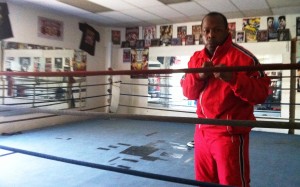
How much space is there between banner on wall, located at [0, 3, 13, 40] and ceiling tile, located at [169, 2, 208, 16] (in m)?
2.87

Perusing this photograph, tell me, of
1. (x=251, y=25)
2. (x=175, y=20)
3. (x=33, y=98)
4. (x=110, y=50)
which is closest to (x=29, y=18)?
(x=33, y=98)

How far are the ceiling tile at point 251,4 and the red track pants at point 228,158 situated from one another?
390 cm

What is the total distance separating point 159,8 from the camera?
5.20 meters

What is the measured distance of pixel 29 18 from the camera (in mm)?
5219

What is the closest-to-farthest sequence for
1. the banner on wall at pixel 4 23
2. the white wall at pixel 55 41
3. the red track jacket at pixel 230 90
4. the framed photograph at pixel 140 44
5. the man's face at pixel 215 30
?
the red track jacket at pixel 230 90, the man's face at pixel 215 30, the banner on wall at pixel 4 23, the white wall at pixel 55 41, the framed photograph at pixel 140 44

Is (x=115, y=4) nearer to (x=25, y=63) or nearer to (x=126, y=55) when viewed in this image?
(x=25, y=63)

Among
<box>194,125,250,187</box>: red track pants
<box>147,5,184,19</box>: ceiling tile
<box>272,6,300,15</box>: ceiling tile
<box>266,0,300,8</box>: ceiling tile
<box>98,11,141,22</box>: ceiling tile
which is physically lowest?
<box>194,125,250,187</box>: red track pants

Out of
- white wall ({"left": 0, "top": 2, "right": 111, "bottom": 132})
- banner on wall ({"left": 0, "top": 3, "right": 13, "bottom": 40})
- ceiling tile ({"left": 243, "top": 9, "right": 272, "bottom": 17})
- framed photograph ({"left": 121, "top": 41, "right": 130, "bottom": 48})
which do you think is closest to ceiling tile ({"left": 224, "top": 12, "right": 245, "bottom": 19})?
ceiling tile ({"left": 243, "top": 9, "right": 272, "bottom": 17})

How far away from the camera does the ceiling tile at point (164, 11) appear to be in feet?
17.0

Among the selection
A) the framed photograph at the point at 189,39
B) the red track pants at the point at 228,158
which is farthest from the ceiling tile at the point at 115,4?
the red track pants at the point at 228,158

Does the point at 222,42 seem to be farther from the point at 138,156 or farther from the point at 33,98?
the point at 33,98

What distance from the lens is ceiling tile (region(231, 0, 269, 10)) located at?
15.1 ft

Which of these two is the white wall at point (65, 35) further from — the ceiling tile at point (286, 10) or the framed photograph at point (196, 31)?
the ceiling tile at point (286, 10)

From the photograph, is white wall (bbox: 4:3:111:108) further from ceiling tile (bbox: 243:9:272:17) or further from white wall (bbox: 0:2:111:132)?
ceiling tile (bbox: 243:9:272:17)
